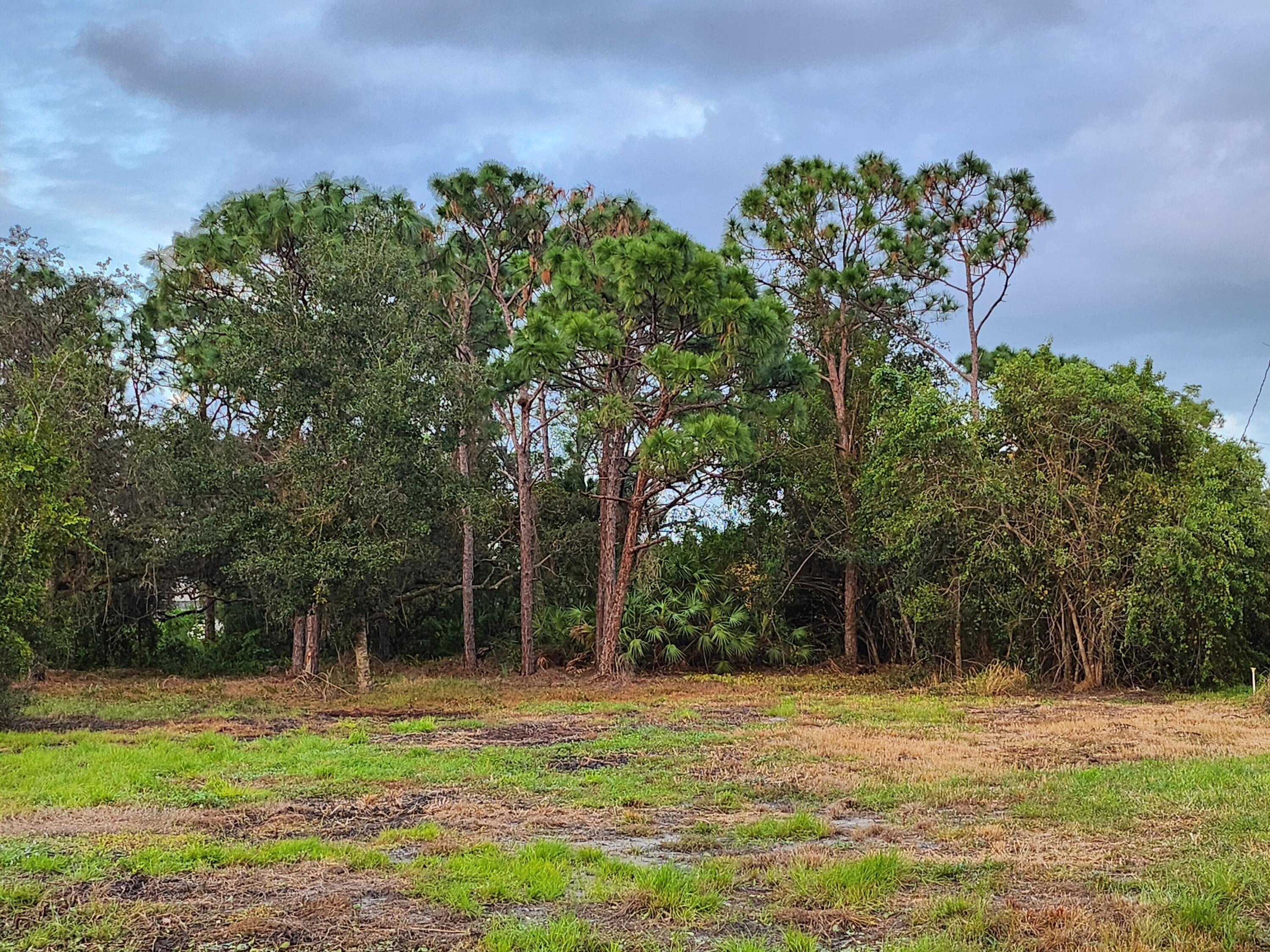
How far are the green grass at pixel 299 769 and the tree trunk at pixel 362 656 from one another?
6.19 meters

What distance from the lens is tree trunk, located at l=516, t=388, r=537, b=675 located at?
65.9 feet

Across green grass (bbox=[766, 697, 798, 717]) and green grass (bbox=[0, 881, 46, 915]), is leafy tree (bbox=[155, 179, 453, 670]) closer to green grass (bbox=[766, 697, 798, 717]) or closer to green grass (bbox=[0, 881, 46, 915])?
green grass (bbox=[766, 697, 798, 717])

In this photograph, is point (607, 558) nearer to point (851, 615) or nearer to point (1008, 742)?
point (851, 615)

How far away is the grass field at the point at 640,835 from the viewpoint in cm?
435

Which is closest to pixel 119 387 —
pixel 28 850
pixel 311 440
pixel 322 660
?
pixel 311 440

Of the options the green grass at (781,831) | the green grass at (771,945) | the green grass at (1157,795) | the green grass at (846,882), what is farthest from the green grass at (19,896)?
the green grass at (1157,795)

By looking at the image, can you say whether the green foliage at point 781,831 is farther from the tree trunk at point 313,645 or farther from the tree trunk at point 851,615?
the tree trunk at point 851,615

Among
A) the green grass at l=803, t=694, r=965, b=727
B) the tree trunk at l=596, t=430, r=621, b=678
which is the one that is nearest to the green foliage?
the green grass at l=803, t=694, r=965, b=727

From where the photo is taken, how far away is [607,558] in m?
19.3

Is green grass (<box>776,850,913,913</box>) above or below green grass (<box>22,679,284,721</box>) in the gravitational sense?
above

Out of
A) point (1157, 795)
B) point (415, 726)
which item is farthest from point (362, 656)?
point (1157, 795)

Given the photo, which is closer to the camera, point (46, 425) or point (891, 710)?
point (46, 425)

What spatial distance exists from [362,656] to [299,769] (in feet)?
29.4

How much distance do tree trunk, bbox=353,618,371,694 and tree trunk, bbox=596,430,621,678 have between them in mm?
3985
